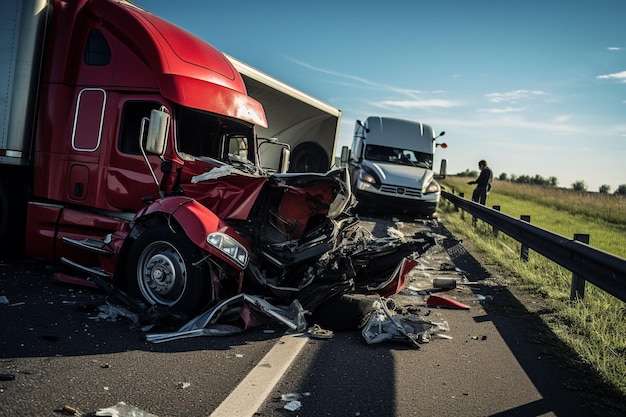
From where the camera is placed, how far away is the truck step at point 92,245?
5.37 meters

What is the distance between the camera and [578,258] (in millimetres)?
5281

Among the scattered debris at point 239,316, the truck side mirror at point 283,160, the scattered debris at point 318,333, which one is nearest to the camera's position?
the scattered debris at point 239,316

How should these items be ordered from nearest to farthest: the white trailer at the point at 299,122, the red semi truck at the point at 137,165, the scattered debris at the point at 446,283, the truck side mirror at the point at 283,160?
the red semi truck at the point at 137,165 → the scattered debris at the point at 446,283 → the truck side mirror at the point at 283,160 → the white trailer at the point at 299,122

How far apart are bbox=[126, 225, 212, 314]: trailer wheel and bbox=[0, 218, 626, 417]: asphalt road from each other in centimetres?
37

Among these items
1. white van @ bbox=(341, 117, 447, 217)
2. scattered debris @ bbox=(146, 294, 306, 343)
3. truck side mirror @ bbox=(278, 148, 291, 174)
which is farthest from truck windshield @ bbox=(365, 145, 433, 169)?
scattered debris @ bbox=(146, 294, 306, 343)

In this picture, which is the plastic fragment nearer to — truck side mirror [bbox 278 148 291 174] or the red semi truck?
the red semi truck

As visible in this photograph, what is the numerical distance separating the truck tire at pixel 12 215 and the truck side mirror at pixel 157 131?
232cm

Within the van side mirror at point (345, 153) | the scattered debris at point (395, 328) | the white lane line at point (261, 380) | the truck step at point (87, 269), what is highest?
the van side mirror at point (345, 153)

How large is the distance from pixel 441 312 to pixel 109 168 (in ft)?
12.8

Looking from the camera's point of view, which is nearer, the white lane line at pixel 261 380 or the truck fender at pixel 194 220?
the white lane line at pixel 261 380

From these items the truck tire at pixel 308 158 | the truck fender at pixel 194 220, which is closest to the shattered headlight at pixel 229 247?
the truck fender at pixel 194 220

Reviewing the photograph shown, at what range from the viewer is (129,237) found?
Result: 5.09m

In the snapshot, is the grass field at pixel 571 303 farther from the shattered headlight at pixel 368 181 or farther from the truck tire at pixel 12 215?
the truck tire at pixel 12 215

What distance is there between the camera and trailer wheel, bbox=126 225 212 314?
4.54 metres
